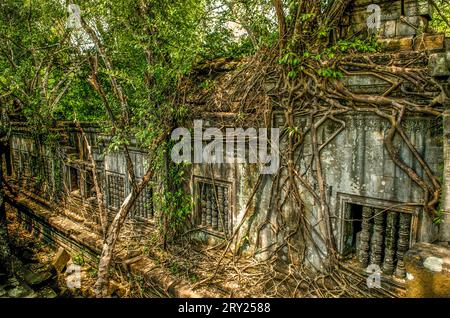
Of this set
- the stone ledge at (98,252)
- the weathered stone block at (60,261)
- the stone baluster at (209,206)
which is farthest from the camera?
the weathered stone block at (60,261)

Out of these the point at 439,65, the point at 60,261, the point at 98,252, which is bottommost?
the point at 60,261

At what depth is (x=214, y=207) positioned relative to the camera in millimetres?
7805

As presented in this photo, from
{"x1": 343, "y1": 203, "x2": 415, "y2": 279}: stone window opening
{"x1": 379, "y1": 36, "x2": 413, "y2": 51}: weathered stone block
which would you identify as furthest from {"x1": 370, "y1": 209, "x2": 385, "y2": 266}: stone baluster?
{"x1": 379, "y1": 36, "x2": 413, "y2": 51}: weathered stone block

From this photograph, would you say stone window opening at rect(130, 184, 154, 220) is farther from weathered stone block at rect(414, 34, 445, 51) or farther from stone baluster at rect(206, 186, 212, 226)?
weathered stone block at rect(414, 34, 445, 51)

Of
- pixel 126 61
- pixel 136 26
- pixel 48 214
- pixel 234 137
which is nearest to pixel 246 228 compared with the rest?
pixel 234 137

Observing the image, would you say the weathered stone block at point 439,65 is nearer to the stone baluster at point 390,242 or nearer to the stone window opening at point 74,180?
the stone baluster at point 390,242

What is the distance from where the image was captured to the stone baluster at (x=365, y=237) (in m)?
5.39

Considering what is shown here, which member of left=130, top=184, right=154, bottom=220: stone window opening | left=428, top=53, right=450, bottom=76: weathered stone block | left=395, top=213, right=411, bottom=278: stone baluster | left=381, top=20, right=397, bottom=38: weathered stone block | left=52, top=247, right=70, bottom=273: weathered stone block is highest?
left=381, top=20, right=397, bottom=38: weathered stone block

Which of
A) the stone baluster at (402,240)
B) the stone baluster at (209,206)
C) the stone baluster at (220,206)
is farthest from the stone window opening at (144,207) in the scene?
the stone baluster at (402,240)

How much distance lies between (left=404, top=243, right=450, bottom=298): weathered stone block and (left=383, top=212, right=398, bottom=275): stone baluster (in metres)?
0.96

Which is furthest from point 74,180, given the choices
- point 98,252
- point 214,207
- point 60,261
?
point 214,207

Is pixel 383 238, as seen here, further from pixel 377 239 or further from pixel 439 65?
pixel 439 65

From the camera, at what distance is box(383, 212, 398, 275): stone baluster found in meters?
5.11

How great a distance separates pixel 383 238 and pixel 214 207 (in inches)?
158
